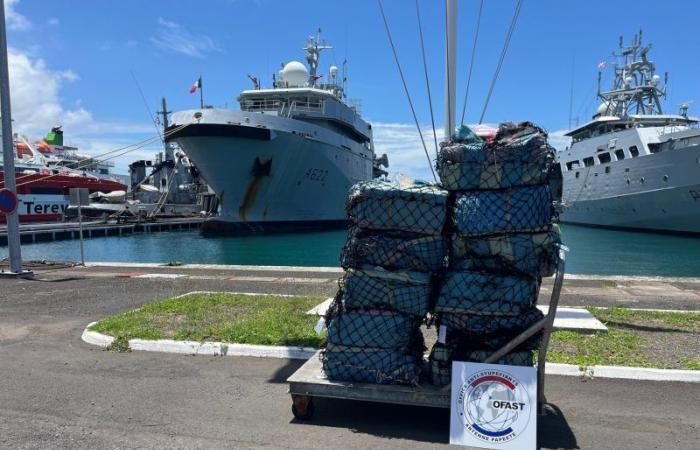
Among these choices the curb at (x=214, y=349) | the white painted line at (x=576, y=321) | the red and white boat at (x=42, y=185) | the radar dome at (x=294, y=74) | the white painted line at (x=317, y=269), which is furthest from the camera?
the red and white boat at (x=42, y=185)

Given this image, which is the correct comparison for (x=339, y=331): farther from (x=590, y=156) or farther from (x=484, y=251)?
(x=590, y=156)

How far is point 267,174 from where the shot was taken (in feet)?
135

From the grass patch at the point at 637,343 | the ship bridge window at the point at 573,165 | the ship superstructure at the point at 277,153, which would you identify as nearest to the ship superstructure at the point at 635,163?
the ship bridge window at the point at 573,165

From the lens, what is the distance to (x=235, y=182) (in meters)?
A: 41.8

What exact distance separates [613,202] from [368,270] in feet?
152

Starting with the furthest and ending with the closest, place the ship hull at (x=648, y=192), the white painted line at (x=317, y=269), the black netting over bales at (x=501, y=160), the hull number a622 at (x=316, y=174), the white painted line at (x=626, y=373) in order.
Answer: the hull number a622 at (x=316, y=174), the ship hull at (x=648, y=192), the white painted line at (x=317, y=269), the white painted line at (x=626, y=373), the black netting over bales at (x=501, y=160)

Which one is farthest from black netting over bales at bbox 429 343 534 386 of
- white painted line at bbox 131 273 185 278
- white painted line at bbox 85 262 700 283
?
white painted line at bbox 131 273 185 278

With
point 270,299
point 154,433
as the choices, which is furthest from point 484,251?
point 270,299

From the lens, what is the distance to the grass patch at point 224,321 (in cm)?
688

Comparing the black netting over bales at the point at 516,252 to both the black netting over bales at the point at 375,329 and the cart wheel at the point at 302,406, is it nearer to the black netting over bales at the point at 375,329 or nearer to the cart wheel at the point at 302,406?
the black netting over bales at the point at 375,329

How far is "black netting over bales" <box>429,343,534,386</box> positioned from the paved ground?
0.40m

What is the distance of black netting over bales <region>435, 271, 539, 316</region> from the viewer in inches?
170

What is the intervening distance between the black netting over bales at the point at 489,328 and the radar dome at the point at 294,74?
48.2 m

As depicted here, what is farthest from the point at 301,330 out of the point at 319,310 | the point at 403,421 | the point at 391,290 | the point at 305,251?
the point at 305,251
